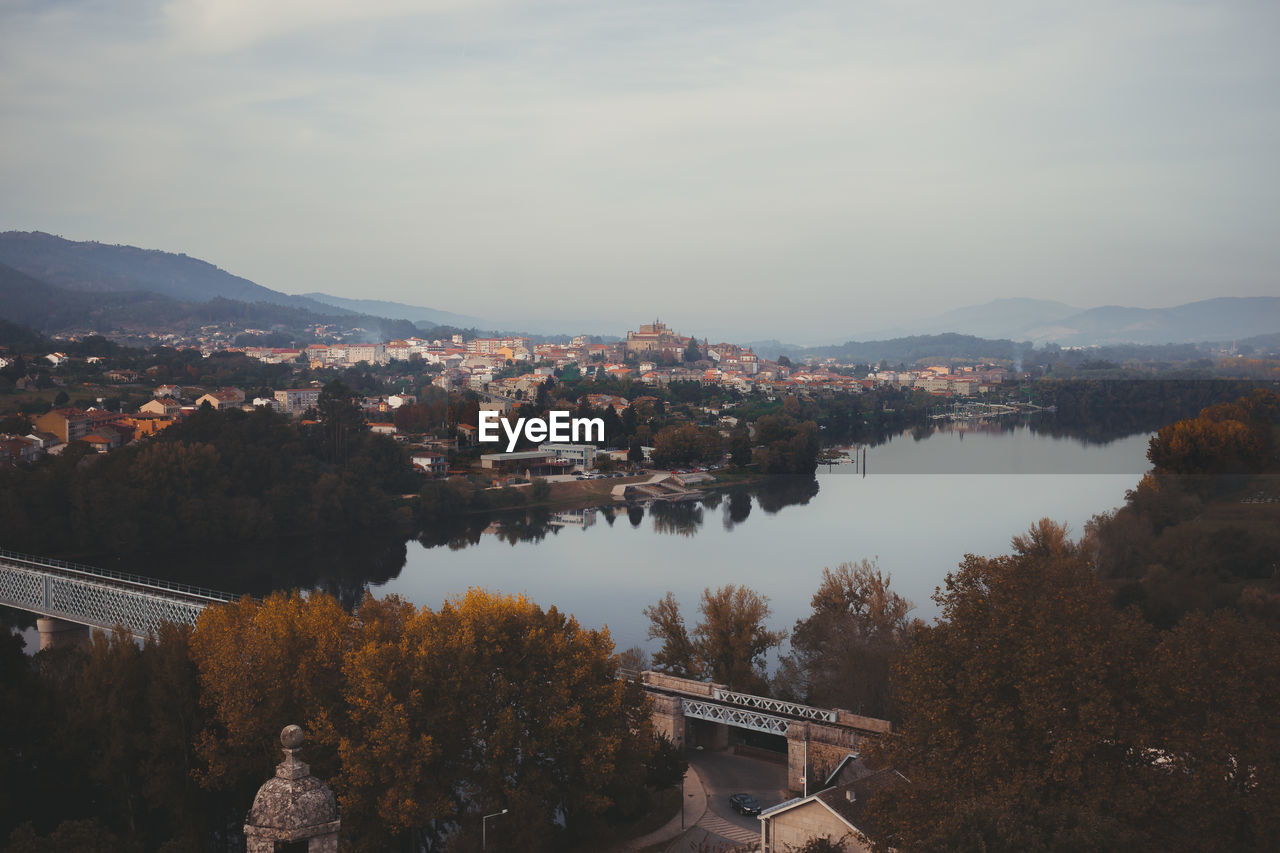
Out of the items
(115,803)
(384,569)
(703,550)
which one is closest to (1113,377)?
(703,550)

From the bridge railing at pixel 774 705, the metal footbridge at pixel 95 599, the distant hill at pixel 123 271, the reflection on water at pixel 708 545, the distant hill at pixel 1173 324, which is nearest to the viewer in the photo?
the bridge railing at pixel 774 705

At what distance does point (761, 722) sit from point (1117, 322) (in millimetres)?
75566

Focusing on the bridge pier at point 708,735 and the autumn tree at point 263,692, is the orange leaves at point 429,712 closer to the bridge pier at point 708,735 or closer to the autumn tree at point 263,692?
the autumn tree at point 263,692

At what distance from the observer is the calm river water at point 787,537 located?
12.1 metres

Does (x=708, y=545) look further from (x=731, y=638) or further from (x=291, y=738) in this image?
(x=291, y=738)

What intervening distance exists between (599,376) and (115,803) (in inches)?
1468

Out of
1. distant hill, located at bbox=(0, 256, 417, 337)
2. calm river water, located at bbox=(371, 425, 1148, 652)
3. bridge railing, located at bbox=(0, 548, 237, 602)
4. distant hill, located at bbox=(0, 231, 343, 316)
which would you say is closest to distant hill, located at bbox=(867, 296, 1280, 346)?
calm river water, located at bbox=(371, 425, 1148, 652)

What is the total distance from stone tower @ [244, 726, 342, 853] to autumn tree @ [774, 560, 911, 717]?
214 inches

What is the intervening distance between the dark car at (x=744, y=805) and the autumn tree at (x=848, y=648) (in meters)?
1.28

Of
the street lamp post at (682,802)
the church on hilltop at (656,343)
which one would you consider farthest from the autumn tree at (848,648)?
the church on hilltop at (656,343)

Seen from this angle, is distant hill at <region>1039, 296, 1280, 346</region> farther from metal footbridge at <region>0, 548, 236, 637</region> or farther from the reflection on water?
metal footbridge at <region>0, 548, 236, 637</region>

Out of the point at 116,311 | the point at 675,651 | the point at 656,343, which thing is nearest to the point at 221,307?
the point at 116,311

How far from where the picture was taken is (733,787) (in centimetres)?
622

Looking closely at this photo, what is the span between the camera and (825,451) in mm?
27125
